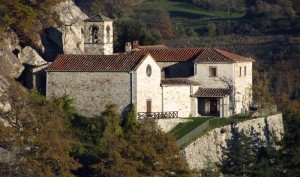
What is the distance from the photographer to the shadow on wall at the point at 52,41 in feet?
238

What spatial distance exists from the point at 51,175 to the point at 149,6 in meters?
79.6

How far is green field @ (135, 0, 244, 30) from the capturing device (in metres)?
128

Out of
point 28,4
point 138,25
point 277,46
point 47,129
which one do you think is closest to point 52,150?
point 47,129

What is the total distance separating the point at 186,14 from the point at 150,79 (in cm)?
6620

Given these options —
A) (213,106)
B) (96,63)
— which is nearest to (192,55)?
(213,106)

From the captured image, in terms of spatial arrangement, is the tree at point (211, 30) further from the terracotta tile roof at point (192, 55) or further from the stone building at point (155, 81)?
the terracotta tile roof at point (192, 55)

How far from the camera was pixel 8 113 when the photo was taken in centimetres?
6081

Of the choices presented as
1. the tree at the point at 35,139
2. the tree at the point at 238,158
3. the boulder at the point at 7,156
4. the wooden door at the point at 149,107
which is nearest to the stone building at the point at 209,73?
the tree at the point at 238,158

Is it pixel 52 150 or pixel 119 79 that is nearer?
pixel 52 150

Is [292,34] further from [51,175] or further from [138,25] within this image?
[51,175]

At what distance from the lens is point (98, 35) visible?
235 ft

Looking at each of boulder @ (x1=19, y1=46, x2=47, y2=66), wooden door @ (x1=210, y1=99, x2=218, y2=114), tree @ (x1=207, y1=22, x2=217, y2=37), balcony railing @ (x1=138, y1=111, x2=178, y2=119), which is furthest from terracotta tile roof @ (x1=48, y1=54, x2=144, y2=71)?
tree @ (x1=207, y1=22, x2=217, y2=37)

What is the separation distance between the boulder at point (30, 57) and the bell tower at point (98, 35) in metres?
3.03

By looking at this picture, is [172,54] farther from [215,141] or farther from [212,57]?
[215,141]
